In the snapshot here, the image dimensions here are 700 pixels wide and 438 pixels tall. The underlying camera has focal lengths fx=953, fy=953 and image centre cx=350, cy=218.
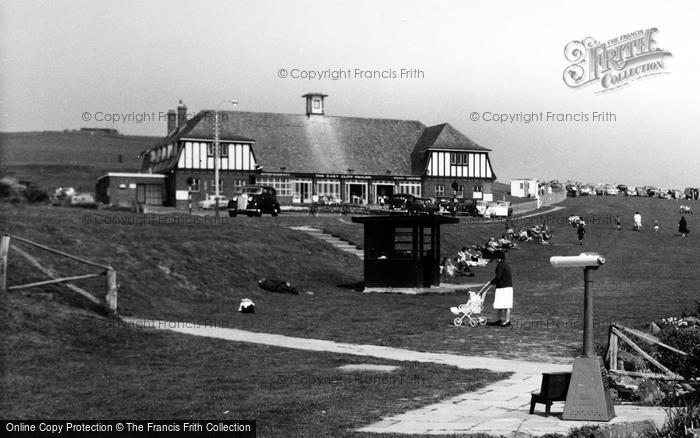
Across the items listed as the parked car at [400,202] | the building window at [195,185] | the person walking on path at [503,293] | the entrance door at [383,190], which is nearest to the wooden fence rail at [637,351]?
the person walking on path at [503,293]

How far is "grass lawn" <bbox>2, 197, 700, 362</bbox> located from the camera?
21.6m

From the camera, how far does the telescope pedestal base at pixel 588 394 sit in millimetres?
11094

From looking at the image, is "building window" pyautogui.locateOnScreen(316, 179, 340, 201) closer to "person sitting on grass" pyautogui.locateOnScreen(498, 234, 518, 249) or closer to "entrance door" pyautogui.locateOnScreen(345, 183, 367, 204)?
"entrance door" pyautogui.locateOnScreen(345, 183, 367, 204)

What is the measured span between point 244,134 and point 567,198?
1368 inches

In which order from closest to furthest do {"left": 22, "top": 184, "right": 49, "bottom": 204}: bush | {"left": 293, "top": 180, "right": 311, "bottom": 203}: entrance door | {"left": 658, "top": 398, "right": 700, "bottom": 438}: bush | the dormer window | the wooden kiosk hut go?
{"left": 658, "top": 398, "right": 700, "bottom": 438}: bush → {"left": 22, "top": 184, "right": 49, "bottom": 204}: bush → the wooden kiosk hut → {"left": 293, "top": 180, "right": 311, "bottom": 203}: entrance door → the dormer window

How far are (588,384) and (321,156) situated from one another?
7300 cm

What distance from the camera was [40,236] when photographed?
97.1 ft

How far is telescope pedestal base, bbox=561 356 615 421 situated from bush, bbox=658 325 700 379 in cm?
339

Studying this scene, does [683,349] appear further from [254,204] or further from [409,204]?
[409,204]

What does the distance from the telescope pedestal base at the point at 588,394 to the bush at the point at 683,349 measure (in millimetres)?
3386

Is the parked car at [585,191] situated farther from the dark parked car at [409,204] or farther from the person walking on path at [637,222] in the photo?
the dark parked car at [409,204]

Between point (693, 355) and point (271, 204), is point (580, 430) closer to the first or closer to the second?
point (693, 355)

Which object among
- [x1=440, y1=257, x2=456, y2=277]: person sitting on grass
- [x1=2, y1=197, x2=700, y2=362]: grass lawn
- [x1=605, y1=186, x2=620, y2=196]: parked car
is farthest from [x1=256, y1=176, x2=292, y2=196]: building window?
[x1=605, y1=186, x2=620, y2=196]: parked car
